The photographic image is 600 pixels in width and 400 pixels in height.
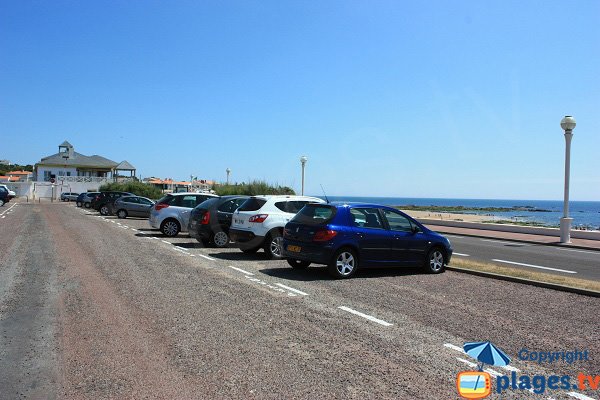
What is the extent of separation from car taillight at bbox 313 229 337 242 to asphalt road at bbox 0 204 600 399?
0.81m

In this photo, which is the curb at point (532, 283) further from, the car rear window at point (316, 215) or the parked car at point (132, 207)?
the parked car at point (132, 207)

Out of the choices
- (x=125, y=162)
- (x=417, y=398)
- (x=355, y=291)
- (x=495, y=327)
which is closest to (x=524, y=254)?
(x=355, y=291)

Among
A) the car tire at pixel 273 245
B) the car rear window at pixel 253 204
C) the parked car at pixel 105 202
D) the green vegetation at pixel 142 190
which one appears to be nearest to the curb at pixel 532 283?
the car tire at pixel 273 245

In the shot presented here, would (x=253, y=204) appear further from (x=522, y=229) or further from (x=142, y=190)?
(x=142, y=190)

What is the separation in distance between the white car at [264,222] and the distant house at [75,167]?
69.1 m

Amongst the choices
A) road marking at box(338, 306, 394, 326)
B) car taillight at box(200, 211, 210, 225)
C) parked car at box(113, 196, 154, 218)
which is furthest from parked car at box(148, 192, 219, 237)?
road marking at box(338, 306, 394, 326)

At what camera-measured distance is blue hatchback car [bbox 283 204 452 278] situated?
32.9 feet

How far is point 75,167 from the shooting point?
8131 cm

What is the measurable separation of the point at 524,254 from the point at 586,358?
40.2 ft

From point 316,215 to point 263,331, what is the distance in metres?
4.60

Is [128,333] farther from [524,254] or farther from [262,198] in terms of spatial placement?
[524,254]

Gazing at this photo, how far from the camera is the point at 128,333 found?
601 centimetres

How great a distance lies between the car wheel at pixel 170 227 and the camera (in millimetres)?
19125

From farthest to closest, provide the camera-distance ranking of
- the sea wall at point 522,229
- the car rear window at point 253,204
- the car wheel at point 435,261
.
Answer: the sea wall at point 522,229 < the car rear window at point 253,204 < the car wheel at point 435,261
